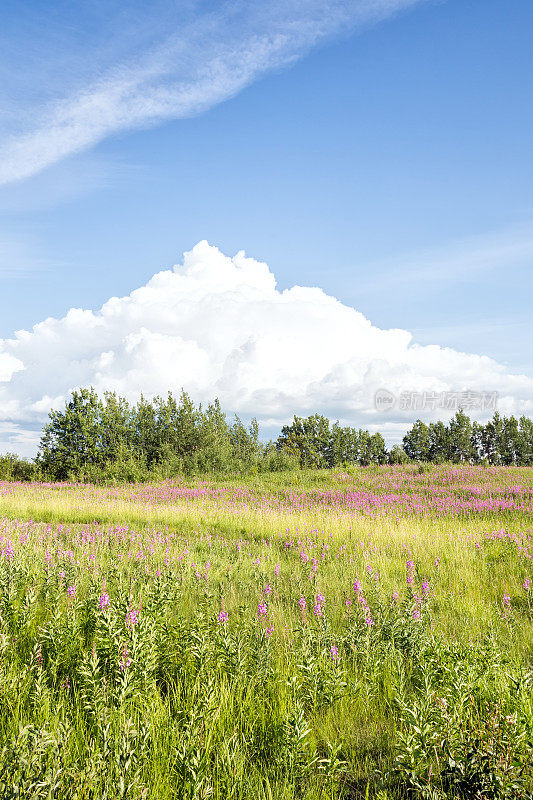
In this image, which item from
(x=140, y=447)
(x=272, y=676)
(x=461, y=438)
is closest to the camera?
(x=272, y=676)

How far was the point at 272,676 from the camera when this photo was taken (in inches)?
146

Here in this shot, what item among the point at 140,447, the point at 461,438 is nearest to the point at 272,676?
the point at 140,447

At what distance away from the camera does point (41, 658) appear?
12.6ft

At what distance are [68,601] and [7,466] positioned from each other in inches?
1722

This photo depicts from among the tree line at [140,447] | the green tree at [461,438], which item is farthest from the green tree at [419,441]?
the tree line at [140,447]

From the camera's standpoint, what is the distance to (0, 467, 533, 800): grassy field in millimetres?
2426

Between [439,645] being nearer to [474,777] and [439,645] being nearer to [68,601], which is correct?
[474,777]

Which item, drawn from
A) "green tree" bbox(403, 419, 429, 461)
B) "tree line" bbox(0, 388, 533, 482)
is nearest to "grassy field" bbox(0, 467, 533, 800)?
"tree line" bbox(0, 388, 533, 482)

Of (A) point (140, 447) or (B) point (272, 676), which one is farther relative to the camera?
(A) point (140, 447)

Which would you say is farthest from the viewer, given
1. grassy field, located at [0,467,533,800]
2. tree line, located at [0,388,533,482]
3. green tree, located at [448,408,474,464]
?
green tree, located at [448,408,474,464]

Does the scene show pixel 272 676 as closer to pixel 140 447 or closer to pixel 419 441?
pixel 140 447

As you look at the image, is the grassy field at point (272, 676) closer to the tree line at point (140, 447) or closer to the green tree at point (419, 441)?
the tree line at point (140, 447)

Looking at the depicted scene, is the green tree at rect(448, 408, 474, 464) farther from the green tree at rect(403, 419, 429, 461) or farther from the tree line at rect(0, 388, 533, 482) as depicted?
the tree line at rect(0, 388, 533, 482)

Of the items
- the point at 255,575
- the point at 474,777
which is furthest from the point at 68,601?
the point at 474,777
